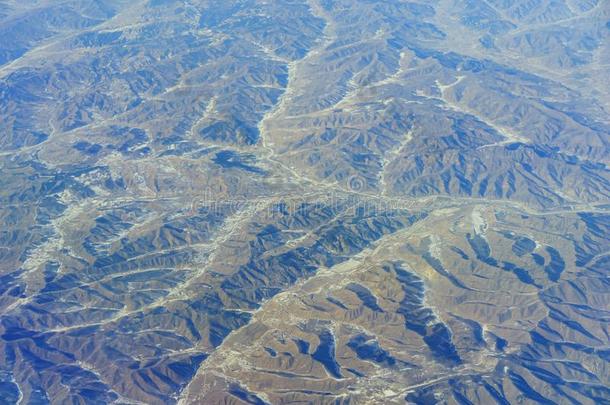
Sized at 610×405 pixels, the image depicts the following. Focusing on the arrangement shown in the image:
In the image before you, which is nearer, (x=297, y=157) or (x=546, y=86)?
(x=297, y=157)

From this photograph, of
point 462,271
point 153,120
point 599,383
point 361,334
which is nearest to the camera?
point 599,383

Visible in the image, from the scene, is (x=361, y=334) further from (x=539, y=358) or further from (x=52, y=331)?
(x=52, y=331)

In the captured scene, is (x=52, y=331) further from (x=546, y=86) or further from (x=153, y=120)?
(x=546, y=86)

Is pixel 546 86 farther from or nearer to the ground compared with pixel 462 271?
nearer to the ground

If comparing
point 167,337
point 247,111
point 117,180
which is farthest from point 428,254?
→ point 247,111

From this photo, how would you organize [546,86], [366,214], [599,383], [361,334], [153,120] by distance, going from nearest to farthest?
1. [599,383]
2. [361,334]
3. [366,214]
4. [153,120]
5. [546,86]

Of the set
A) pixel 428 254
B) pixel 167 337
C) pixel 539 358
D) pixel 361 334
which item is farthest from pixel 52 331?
pixel 539 358
